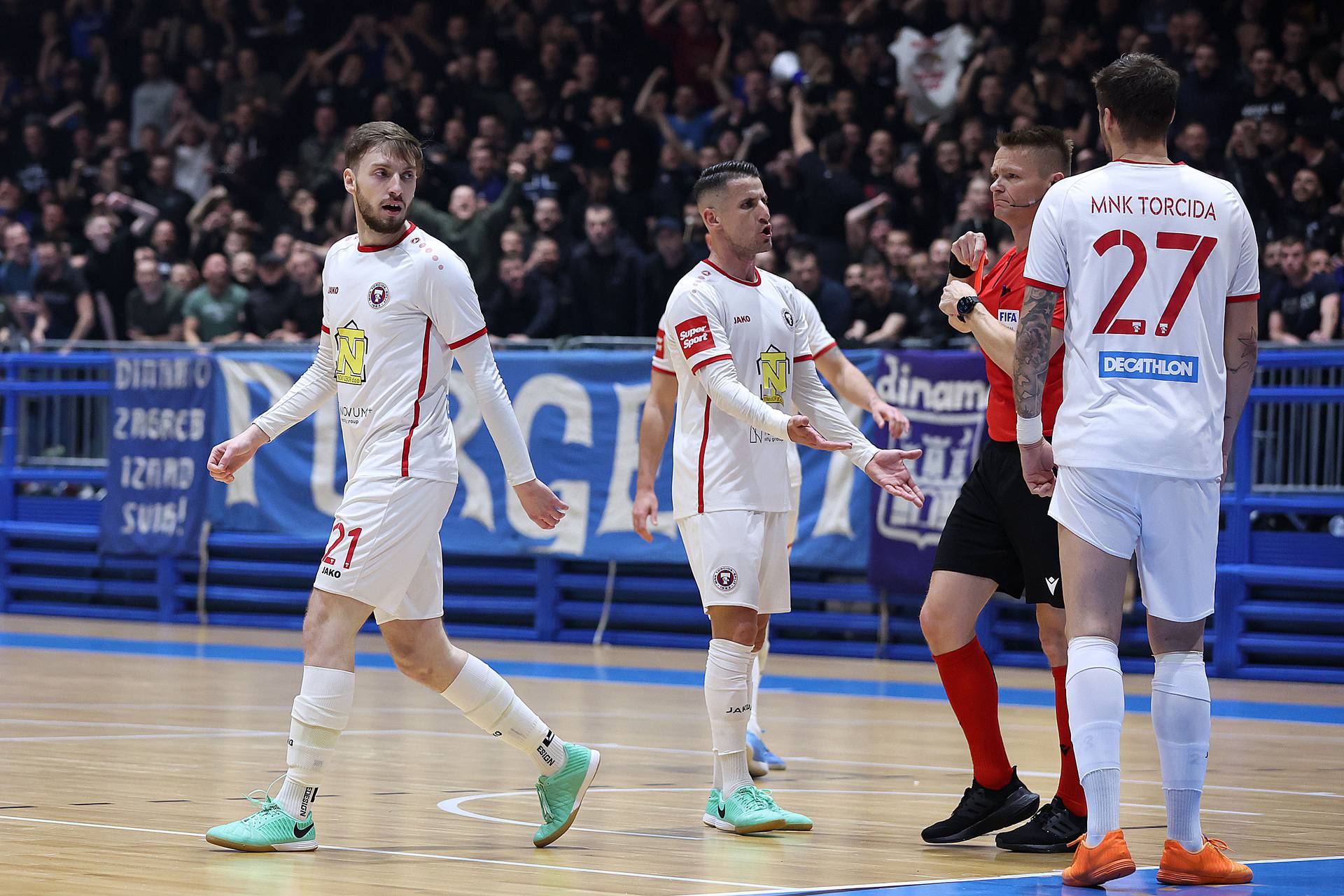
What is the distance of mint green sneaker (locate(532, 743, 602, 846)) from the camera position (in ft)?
19.9

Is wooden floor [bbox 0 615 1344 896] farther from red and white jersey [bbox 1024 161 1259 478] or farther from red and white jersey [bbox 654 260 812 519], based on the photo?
red and white jersey [bbox 1024 161 1259 478]

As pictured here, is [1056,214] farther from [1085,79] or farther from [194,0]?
[194,0]

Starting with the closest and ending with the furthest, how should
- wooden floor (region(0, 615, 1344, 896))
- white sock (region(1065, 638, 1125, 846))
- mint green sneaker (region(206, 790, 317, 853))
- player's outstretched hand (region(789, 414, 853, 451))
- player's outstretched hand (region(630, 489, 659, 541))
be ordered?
white sock (region(1065, 638, 1125, 846)) < wooden floor (region(0, 615, 1344, 896)) < mint green sneaker (region(206, 790, 317, 853)) < player's outstretched hand (region(789, 414, 853, 451)) < player's outstretched hand (region(630, 489, 659, 541))

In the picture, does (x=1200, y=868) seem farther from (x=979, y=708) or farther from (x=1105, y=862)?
(x=979, y=708)

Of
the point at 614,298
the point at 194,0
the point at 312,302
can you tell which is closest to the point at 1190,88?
the point at 614,298

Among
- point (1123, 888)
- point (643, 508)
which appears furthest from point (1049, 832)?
point (643, 508)

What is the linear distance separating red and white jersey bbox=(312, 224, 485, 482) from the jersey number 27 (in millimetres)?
1972

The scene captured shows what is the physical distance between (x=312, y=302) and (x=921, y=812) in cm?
1107

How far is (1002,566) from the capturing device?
637 cm

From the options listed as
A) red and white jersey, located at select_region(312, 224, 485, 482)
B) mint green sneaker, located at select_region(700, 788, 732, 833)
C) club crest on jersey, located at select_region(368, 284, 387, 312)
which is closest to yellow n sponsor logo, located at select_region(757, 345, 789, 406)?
red and white jersey, located at select_region(312, 224, 485, 482)

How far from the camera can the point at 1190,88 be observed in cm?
1487

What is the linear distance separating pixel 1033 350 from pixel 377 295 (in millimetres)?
2072

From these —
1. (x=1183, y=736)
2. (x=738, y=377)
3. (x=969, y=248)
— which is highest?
(x=969, y=248)

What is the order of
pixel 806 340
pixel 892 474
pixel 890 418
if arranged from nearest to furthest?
pixel 892 474 < pixel 890 418 < pixel 806 340
